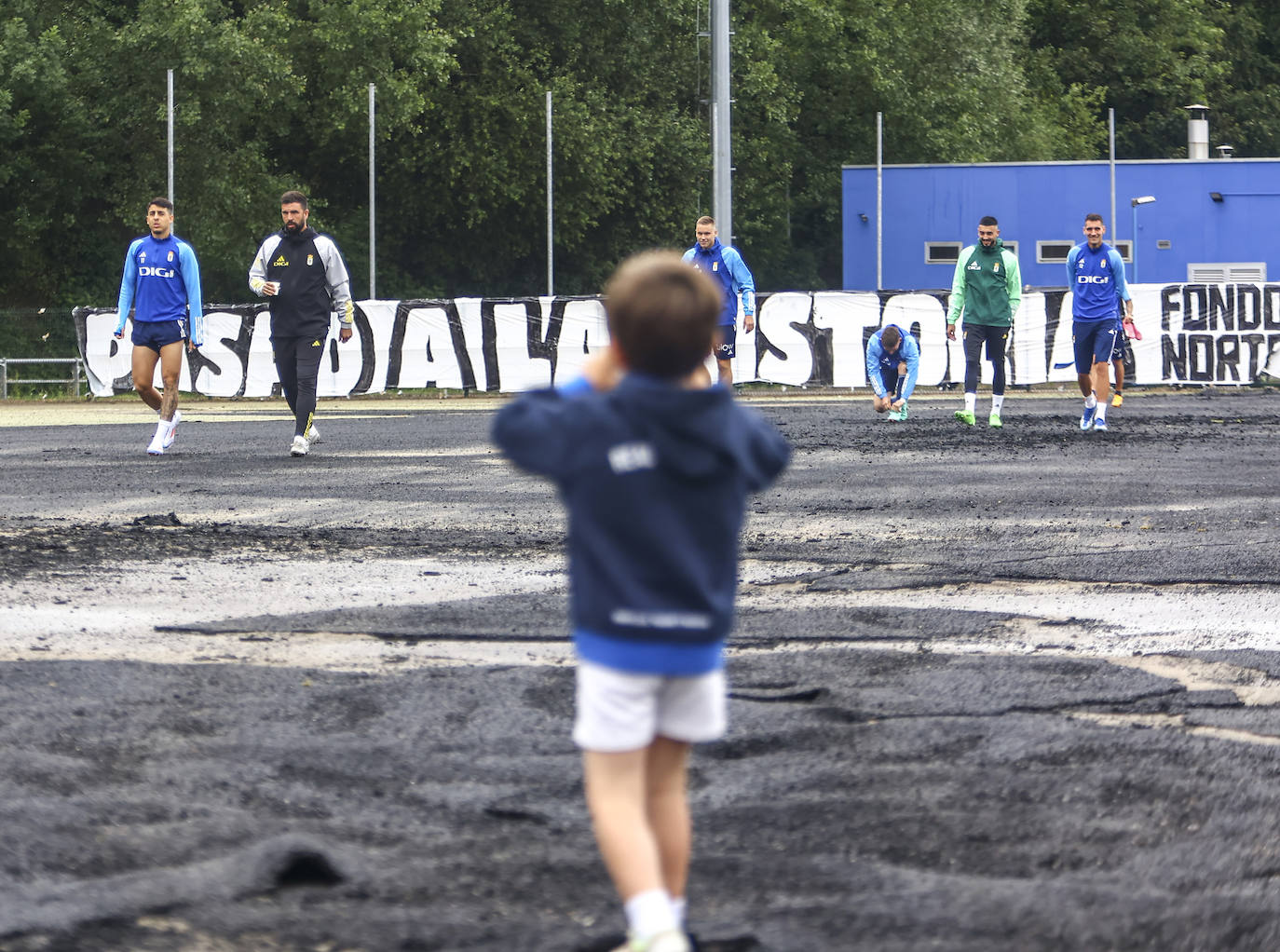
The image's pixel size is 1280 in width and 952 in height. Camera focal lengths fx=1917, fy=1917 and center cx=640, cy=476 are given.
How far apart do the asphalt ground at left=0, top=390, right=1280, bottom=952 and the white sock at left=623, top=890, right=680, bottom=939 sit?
24 centimetres

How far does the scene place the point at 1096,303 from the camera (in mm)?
17688

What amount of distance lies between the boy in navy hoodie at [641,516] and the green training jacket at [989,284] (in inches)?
584

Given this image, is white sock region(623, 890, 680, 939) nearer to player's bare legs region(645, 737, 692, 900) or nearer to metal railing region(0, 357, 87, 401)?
player's bare legs region(645, 737, 692, 900)

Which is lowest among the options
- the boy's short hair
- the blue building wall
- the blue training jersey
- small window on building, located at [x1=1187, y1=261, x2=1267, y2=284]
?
the boy's short hair

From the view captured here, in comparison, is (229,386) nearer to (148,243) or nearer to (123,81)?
(123,81)

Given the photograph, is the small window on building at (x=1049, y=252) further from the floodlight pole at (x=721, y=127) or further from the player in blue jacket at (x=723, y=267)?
the player in blue jacket at (x=723, y=267)

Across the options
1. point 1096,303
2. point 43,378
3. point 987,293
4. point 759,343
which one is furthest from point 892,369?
point 43,378

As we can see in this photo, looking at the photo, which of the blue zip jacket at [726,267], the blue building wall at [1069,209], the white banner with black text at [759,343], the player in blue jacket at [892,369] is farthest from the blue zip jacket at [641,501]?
the blue building wall at [1069,209]

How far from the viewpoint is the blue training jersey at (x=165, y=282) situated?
14.6 m

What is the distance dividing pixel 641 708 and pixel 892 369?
17.3 metres

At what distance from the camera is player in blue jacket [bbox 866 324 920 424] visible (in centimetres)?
1978

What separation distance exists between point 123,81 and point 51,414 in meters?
13.5

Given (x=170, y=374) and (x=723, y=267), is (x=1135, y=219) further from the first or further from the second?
(x=170, y=374)

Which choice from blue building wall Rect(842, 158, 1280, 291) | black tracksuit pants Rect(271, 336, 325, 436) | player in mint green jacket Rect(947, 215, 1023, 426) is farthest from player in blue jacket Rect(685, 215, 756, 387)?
blue building wall Rect(842, 158, 1280, 291)
